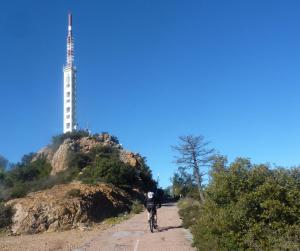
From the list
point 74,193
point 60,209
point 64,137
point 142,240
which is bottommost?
point 142,240

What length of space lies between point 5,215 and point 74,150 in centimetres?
2663

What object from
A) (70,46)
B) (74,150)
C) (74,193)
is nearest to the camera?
→ (74,193)

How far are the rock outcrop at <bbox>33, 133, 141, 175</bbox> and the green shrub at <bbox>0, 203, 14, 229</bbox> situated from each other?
21.5m

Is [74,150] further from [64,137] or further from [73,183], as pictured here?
[73,183]

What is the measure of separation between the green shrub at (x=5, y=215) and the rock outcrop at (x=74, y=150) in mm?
21510

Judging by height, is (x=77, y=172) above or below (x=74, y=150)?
below

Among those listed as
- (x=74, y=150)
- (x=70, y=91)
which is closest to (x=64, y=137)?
(x=74, y=150)

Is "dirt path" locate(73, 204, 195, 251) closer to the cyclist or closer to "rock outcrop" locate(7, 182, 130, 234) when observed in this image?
the cyclist

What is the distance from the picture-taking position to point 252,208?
40.1ft

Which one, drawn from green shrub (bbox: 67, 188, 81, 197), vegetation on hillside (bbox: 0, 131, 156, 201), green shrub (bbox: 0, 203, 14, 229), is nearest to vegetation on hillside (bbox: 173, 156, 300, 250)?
green shrub (bbox: 0, 203, 14, 229)

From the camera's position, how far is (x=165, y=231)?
Answer: 20312 millimetres

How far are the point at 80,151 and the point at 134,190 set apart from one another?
10.2m

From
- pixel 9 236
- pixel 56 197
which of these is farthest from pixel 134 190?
pixel 9 236

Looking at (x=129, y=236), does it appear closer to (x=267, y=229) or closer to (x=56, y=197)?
(x=267, y=229)
